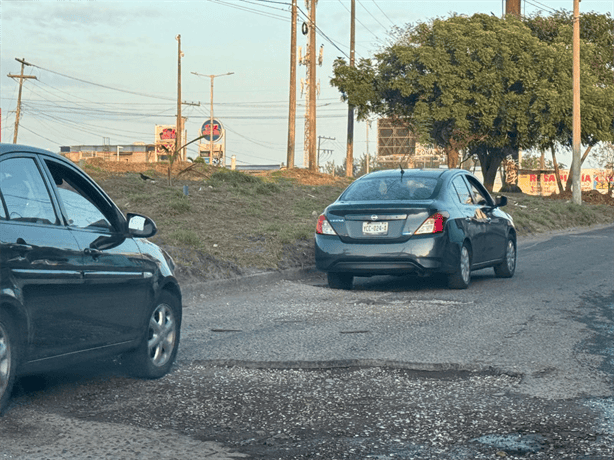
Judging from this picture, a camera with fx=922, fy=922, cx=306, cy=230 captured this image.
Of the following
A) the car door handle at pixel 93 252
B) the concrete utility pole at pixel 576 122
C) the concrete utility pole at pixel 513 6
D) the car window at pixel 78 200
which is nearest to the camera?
the car door handle at pixel 93 252

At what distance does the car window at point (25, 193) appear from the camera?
5.23 meters

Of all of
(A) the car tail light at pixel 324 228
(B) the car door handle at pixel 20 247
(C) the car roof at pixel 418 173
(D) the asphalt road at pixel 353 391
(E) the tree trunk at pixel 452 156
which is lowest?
(D) the asphalt road at pixel 353 391

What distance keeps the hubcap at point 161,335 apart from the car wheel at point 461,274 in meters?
5.71

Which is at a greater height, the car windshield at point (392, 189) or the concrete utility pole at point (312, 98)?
the concrete utility pole at point (312, 98)

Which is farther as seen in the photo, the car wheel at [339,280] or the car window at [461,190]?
the car window at [461,190]

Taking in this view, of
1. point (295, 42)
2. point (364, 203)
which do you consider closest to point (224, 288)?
point (364, 203)

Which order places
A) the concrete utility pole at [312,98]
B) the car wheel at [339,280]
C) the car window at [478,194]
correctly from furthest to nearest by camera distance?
the concrete utility pole at [312,98]
the car window at [478,194]
the car wheel at [339,280]

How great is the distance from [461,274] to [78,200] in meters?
6.87

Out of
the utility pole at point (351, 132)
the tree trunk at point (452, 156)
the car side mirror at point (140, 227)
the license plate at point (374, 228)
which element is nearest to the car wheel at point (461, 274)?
the license plate at point (374, 228)

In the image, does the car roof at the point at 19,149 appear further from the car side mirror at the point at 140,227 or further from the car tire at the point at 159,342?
the car tire at the point at 159,342

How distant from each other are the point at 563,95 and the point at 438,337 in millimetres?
36309

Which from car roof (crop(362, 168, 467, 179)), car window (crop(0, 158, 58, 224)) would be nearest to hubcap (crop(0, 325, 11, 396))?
car window (crop(0, 158, 58, 224))

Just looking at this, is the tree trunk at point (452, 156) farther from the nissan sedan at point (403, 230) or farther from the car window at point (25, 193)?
the car window at point (25, 193)

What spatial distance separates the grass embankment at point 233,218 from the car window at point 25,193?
22.9 ft
